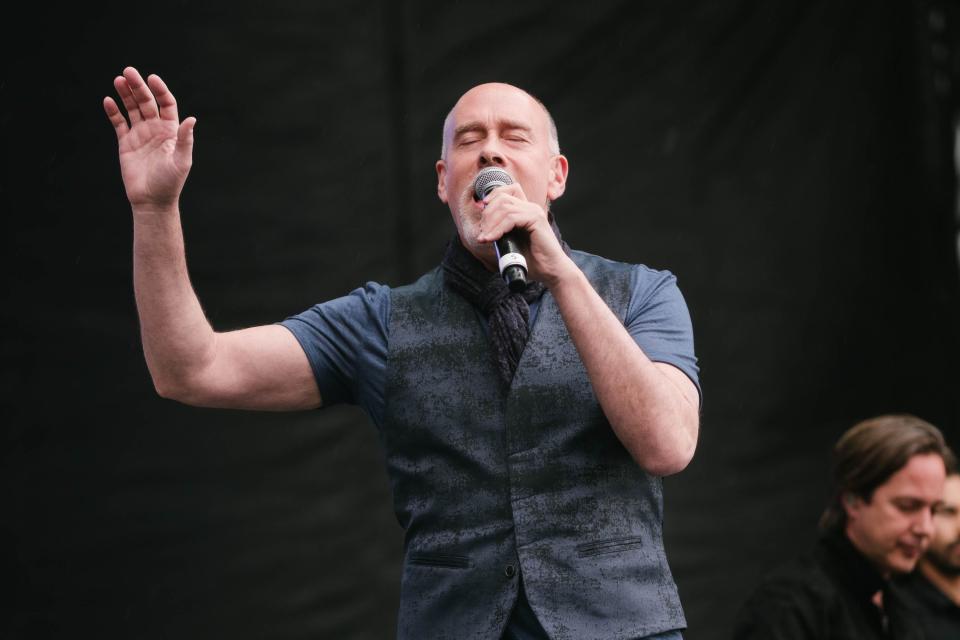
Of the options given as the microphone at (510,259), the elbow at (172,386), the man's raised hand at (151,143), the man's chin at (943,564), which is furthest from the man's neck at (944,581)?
the man's raised hand at (151,143)

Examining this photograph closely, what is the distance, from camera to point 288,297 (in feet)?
9.00

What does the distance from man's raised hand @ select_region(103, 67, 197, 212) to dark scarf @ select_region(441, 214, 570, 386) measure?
462mm

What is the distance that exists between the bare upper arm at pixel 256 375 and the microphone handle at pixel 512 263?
1.30 feet

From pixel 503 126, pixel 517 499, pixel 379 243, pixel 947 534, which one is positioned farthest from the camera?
pixel 947 534

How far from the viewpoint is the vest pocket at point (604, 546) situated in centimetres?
158

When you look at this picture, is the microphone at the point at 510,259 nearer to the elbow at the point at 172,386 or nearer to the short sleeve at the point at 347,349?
the short sleeve at the point at 347,349

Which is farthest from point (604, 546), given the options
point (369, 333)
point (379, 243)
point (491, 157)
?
point (379, 243)

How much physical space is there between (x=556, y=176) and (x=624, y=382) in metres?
0.53

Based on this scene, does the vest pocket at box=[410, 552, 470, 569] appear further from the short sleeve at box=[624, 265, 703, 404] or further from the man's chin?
the man's chin

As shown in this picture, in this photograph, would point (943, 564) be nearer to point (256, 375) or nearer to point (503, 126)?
point (503, 126)

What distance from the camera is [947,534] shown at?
11.0 feet

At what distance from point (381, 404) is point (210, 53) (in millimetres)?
1256

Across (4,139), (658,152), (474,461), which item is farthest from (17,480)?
(658,152)

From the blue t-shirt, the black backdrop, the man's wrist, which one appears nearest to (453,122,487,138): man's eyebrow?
the blue t-shirt
